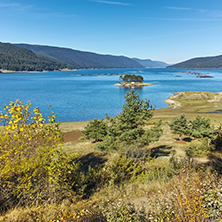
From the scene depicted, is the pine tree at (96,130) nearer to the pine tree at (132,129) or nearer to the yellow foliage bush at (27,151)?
the pine tree at (132,129)

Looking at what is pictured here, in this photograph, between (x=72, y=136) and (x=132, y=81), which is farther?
(x=132, y=81)

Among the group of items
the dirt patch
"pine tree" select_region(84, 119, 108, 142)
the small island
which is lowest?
the dirt patch

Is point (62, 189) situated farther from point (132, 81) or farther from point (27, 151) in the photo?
point (132, 81)

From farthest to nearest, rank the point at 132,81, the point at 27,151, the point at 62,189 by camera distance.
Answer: the point at 132,81 < the point at 62,189 < the point at 27,151

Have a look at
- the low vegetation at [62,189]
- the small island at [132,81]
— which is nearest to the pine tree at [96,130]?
the low vegetation at [62,189]

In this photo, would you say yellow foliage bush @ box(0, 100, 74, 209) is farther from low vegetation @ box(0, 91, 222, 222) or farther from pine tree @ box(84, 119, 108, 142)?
pine tree @ box(84, 119, 108, 142)

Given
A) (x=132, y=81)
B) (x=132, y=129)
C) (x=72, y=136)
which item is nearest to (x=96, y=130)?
(x=72, y=136)

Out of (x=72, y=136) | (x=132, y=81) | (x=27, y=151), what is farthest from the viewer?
(x=132, y=81)

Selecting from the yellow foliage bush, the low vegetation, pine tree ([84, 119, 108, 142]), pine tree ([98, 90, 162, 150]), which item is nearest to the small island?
pine tree ([84, 119, 108, 142])

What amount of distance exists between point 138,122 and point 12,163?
11395 millimetres

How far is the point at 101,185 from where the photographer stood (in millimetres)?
10016

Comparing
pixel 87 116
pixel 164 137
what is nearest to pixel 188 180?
pixel 164 137

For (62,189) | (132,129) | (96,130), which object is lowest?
(96,130)

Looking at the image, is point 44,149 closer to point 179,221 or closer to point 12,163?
point 12,163
